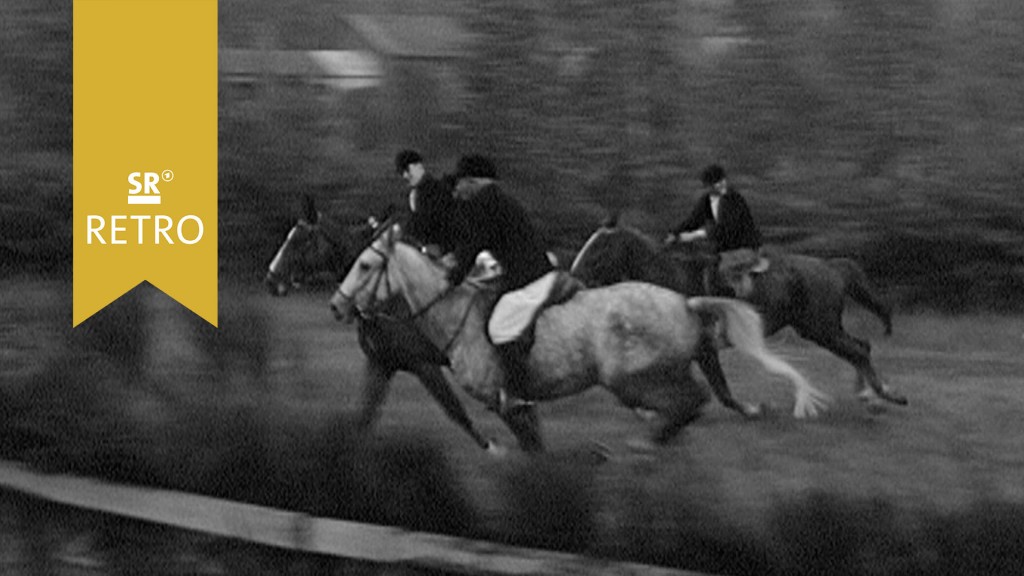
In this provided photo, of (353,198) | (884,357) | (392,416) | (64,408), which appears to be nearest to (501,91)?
(353,198)

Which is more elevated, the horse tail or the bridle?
the horse tail

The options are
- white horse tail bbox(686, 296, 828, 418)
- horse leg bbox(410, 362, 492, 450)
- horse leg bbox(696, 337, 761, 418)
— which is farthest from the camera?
horse leg bbox(410, 362, 492, 450)

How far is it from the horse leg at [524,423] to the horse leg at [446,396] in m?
0.15

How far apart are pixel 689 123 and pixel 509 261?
104cm

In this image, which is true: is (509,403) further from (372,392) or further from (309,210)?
(309,210)

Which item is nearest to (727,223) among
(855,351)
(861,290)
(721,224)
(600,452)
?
(721,224)

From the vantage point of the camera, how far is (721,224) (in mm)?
9148

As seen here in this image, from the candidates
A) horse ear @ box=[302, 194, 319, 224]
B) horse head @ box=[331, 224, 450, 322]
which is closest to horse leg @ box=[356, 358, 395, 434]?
horse head @ box=[331, 224, 450, 322]

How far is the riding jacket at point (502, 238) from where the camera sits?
9.30 meters

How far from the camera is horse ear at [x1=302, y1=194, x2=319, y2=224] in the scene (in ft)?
32.1

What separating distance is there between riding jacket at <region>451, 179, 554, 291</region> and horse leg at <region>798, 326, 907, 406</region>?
50.7 inches

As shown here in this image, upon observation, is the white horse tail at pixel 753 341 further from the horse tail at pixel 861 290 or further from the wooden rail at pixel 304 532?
the wooden rail at pixel 304 532

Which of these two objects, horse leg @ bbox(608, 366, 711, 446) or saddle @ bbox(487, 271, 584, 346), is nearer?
horse leg @ bbox(608, 366, 711, 446)

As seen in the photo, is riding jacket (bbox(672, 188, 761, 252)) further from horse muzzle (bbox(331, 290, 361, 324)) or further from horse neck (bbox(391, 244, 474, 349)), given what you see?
horse muzzle (bbox(331, 290, 361, 324))
